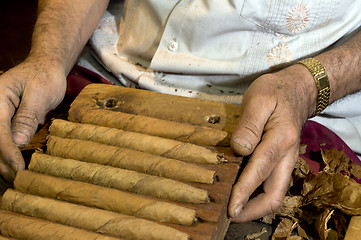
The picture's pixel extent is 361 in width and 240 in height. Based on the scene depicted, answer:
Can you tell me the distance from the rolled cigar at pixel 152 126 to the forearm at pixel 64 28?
12.9 inches

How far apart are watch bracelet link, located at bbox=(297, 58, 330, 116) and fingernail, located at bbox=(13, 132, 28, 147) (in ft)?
3.12

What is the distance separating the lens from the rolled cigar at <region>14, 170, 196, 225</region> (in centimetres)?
97

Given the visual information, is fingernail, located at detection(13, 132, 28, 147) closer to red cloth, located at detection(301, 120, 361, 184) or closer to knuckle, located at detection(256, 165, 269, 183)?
knuckle, located at detection(256, 165, 269, 183)

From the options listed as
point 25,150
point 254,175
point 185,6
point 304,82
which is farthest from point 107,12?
point 254,175

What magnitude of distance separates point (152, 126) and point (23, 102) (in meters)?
0.44

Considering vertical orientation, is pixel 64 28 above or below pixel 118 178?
above

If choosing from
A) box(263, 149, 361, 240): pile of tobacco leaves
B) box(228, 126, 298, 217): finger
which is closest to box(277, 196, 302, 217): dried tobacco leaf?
box(263, 149, 361, 240): pile of tobacco leaves

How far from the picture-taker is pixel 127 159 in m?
1.11

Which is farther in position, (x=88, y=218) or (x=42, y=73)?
(x=42, y=73)

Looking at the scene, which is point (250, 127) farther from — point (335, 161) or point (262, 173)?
point (335, 161)

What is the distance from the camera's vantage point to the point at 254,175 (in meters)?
1.09

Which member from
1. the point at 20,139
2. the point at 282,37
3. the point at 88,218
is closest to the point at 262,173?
the point at 88,218

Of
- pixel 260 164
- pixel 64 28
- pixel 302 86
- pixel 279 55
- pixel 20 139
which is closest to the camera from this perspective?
pixel 260 164

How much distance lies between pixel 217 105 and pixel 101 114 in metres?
0.38
